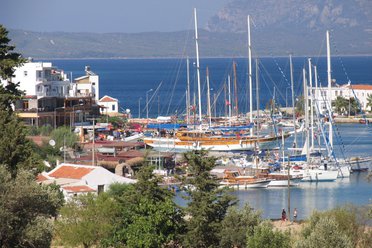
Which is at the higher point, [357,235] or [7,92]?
[7,92]

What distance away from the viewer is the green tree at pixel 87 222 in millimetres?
27594

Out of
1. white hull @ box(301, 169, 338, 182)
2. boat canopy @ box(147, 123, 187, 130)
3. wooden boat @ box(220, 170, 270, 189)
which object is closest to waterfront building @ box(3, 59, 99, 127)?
boat canopy @ box(147, 123, 187, 130)

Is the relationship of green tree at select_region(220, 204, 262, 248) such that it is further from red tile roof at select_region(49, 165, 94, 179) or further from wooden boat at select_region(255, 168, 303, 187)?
wooden boat at select_region(255, 168, 303, 187)

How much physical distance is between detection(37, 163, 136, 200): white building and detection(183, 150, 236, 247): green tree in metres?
12.3

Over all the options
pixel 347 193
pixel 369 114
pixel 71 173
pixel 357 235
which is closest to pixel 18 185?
pixel 357 235

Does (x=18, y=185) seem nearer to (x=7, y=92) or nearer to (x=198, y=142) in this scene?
(x=7, y=92)

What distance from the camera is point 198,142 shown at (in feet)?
223

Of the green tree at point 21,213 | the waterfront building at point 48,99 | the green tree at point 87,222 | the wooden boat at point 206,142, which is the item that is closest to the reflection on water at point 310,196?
the wooden boat at point 206,142

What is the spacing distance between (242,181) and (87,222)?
23845 mm

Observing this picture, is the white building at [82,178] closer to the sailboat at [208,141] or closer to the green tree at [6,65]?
the green tree at [6,65]

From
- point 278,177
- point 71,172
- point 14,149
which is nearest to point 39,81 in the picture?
point 278,177

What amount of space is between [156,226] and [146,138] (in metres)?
44.0

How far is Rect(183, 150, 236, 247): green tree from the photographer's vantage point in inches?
1062

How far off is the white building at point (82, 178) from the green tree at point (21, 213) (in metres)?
15.1
